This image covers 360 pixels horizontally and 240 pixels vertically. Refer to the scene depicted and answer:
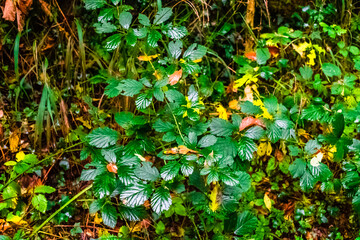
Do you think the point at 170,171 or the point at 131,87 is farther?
the point at 131,87

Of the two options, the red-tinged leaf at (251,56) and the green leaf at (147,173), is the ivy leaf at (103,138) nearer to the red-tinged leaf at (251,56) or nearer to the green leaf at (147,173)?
the green leaf at (147,173)

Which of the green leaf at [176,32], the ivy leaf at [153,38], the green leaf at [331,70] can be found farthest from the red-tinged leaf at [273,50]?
the ivy leaf at [153,38]

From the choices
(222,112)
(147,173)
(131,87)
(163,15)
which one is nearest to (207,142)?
(147,173)

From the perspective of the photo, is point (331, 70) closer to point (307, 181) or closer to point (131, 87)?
point (307, 181)

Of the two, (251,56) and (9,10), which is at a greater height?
(9,10)

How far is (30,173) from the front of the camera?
6.63 ft

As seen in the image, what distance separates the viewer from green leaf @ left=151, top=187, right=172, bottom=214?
4.31 feet

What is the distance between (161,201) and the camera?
1326mm

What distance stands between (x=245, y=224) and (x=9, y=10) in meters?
1.82

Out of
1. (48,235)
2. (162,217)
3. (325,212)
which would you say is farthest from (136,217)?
(325,212)

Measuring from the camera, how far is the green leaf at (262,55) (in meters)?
1.93

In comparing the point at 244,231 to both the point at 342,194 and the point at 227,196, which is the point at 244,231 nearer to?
the point at 227,196

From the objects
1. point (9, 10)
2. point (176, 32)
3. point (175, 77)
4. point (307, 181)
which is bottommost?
point (307, 181)

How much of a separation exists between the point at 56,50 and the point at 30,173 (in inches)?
32.5
